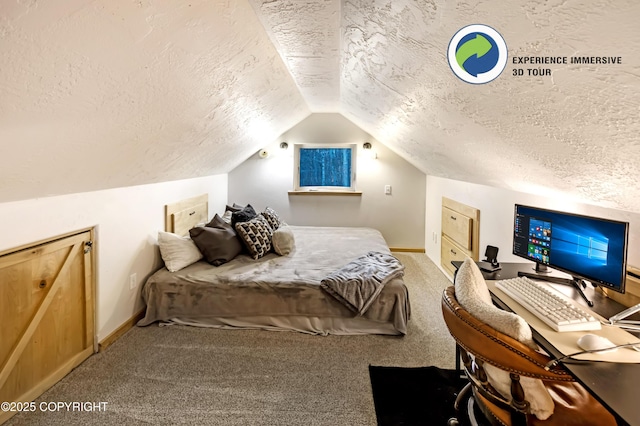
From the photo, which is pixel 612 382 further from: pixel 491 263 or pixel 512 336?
pixel 491 263

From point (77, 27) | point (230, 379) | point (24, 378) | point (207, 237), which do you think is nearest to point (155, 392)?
point (230, 379)

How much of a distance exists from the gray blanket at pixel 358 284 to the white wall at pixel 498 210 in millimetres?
873

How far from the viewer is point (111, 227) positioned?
2447 millimetres

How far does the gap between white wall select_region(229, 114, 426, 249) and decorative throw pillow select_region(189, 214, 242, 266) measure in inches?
82.0

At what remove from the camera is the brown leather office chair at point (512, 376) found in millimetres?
978

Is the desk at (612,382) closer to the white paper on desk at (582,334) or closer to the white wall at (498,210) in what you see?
the white paper on desk at (582,334)

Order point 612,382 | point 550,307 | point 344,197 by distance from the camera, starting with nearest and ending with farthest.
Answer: point 612,382
point 550,307
point 344,197

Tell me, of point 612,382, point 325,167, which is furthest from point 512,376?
point 325,167

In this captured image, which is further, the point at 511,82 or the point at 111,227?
the point at 111,227

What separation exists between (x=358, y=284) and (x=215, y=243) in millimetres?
1400

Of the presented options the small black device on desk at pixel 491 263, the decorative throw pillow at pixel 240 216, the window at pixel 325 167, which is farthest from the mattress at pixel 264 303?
the window at pixel 325 167

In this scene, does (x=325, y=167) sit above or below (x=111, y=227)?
above

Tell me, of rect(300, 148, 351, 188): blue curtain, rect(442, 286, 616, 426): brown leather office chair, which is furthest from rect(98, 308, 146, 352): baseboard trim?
rect(300, 148, 351, 188): blue curtain

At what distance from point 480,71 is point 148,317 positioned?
9.46 ft
